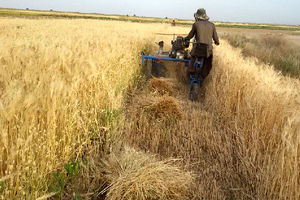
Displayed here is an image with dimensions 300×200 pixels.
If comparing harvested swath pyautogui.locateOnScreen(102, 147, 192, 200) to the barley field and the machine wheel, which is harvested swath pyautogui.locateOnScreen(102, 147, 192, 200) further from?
the machine wheel

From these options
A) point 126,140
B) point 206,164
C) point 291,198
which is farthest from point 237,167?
point 126,140

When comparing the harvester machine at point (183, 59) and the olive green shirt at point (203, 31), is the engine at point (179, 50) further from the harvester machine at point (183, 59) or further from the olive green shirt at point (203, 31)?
the olive green shirt at point (203, 31)

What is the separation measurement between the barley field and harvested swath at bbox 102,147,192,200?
0.04ft

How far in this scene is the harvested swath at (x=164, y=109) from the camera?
13.0 feet

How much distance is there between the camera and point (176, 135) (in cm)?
346

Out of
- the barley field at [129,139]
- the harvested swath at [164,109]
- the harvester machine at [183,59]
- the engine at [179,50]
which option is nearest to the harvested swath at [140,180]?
the barley field at [129,139]

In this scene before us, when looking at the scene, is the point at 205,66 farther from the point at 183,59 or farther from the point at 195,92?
the point at 183,59

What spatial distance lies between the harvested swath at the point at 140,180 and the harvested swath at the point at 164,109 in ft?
5.68

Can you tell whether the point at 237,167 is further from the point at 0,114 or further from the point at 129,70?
the point at 129,70

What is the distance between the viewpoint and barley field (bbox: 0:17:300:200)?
161cm

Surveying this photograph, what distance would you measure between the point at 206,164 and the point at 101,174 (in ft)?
4.43

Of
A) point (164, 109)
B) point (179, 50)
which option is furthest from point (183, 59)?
point (164, 109)

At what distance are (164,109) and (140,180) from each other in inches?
85.8

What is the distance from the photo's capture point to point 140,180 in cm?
193
